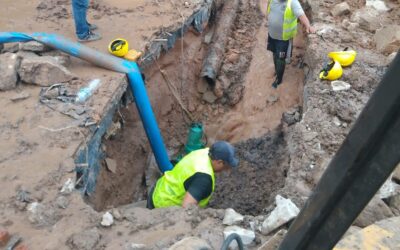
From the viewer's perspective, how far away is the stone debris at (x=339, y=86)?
5.99m

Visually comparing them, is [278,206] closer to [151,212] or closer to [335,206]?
[151,212]

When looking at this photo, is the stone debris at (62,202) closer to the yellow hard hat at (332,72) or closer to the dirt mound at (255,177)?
the dirt mound at (255,177)

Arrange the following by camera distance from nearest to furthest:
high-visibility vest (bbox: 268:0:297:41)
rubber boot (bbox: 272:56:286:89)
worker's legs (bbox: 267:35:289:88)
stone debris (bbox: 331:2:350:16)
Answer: high-visibility vest (bbox: 268:0:297:41), worker's legs (bbox: 267:35:289:88), rubber boot (bbox: 272:56:286:89), stone debris (bbox: 331:2:350:16)

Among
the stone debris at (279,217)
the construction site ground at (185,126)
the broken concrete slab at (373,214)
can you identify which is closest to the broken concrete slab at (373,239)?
the construction site ground at (185,126)

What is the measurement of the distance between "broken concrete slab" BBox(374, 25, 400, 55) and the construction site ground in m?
0.05

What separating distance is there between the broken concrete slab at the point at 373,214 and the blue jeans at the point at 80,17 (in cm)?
461

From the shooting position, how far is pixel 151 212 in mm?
4391

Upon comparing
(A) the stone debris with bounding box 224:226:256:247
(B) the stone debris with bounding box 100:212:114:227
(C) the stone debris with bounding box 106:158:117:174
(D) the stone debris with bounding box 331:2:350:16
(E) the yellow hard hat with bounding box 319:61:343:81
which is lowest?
(C) the stone debris with bounding box 106:158:117:174

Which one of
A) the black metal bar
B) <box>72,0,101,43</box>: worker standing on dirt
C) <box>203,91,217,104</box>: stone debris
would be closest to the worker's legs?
<box>203,91,217,104</box>: stone debris

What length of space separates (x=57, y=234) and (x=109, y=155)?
2213 mm

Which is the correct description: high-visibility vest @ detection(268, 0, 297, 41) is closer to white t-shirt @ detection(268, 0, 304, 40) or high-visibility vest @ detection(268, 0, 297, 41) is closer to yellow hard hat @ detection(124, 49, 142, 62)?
white t-shirt @ detection(268, 0, 304, 40)

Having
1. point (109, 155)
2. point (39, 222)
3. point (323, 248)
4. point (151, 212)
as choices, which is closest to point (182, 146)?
point (109, 155)

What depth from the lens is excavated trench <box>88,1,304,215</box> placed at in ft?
19.5

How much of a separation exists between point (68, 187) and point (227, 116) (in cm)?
397
